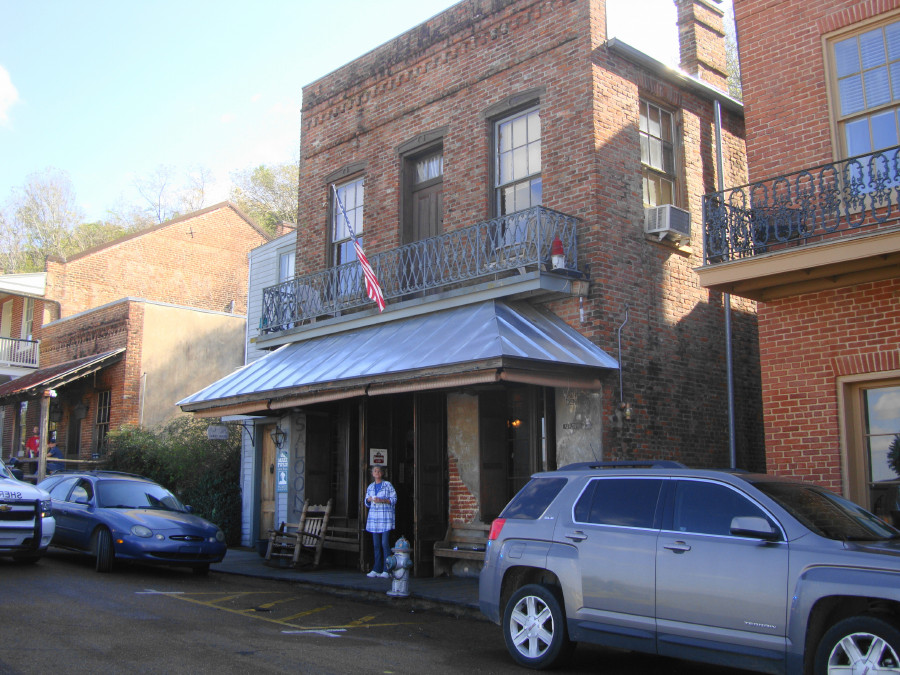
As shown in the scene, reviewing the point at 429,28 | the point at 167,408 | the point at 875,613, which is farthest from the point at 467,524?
the point at 167,408

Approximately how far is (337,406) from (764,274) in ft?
29.2

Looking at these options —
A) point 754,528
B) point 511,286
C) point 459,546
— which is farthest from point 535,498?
point 459,546

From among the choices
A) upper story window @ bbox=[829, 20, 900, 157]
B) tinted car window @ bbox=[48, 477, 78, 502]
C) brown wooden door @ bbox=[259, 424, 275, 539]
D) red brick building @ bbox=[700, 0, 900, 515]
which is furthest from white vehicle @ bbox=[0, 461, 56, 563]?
upper story window @ bbox=[829, 20, 900, 157]

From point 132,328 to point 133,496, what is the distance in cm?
1205

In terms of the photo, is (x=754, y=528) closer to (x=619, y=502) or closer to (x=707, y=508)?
(x=707, y=508)

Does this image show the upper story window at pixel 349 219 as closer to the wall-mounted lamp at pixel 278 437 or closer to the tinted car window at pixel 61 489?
the wall-mounted lamp at pixel 278 437

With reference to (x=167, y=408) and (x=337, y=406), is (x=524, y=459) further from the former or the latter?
(x=167, y=408)

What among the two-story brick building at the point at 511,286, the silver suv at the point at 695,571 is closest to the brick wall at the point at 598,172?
the two-story brick building at the point at 511,286

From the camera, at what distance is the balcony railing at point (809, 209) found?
902 centimetres

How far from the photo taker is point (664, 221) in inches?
504

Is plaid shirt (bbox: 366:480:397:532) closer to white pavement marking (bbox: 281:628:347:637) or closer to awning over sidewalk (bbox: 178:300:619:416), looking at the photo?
awning over sidewalk (bbox: 178:300:619:416)

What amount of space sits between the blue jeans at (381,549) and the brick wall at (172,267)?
68.1ft

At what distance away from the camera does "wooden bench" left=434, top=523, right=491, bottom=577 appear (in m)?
12.1

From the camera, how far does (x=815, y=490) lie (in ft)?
21.9
